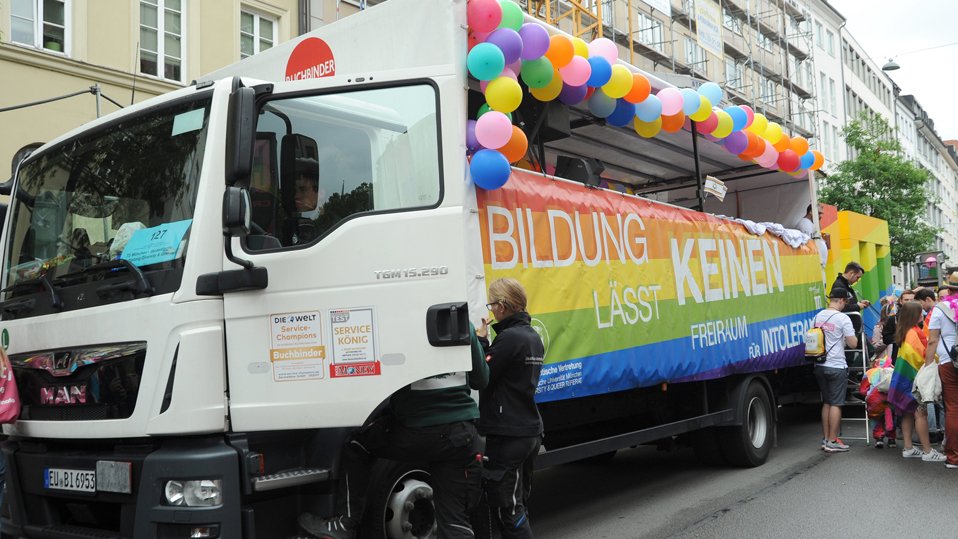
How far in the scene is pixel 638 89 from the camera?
20.7 feet

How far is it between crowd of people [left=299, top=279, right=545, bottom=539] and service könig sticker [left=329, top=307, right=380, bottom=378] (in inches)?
10.9

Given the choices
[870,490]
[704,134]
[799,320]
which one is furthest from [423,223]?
[799,320]

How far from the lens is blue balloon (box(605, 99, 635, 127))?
21.0 feet

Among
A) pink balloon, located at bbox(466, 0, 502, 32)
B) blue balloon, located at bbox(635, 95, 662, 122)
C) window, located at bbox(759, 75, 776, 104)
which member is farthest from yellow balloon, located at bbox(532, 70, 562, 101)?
window, located at bbox(759, 75, 776, 104)

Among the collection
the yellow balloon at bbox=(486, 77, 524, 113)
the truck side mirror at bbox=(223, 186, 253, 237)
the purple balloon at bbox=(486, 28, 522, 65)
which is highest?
the purple balloon at bbox=(486, 28, 522, 65)

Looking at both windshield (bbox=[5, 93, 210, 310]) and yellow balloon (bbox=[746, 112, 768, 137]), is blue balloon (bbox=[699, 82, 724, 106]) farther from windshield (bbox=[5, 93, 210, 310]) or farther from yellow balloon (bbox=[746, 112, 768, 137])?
windshield (bbox=[5, 93, 210, 310])

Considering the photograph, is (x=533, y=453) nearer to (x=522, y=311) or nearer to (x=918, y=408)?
(x=522, y=311)

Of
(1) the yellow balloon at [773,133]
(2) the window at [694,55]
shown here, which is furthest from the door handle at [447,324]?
(2) the window at [694,55]

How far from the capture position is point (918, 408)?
8.72 m

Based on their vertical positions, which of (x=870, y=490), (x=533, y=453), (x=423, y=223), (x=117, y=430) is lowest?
(x=870, y=490)

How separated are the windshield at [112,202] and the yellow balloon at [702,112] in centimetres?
440

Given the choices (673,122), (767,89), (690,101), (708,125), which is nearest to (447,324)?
(673,122)

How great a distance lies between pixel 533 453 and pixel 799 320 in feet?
18.2

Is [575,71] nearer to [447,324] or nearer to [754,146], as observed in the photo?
[447,324]
